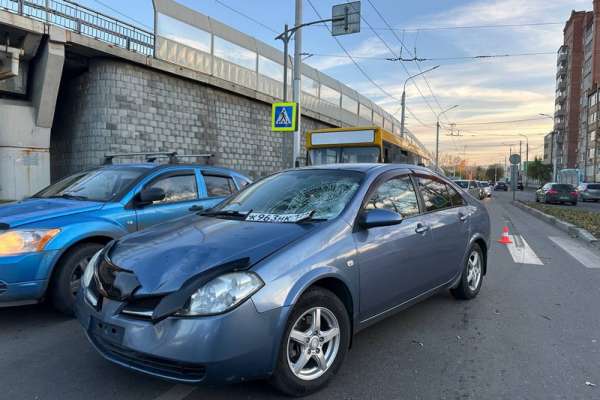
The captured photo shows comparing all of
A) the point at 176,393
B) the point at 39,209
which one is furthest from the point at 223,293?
the point at 39,209

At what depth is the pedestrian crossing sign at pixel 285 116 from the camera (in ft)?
44.7

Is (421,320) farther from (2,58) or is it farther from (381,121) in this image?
(381,121)

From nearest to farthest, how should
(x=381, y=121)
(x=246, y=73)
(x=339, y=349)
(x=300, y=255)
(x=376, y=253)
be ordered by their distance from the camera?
(x=300, y=255) → (x=339, y=349) → (x=376, y=253) → (x=246, y=73) → (x=381, y=121)

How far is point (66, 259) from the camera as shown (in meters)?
4.27

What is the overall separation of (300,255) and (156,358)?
1024mm

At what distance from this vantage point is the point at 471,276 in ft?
17.0

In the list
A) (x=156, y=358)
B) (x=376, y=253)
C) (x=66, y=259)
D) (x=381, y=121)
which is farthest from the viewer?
(x=381, y=121)

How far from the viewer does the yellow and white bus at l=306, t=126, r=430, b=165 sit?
41.8 ft

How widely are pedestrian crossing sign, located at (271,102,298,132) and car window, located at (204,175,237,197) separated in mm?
7464

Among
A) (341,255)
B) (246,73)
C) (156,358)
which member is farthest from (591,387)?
(246,73)

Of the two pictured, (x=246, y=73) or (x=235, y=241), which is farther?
(x=246, y=73)

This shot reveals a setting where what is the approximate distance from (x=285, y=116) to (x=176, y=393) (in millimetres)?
11511

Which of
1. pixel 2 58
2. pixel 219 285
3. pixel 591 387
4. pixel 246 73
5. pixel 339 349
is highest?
pixel 246 73

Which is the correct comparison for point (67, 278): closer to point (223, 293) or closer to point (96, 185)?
point (96, 185)
